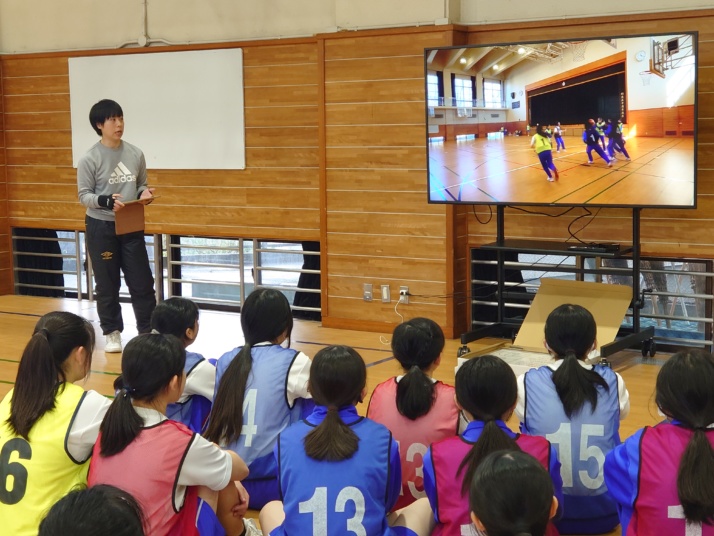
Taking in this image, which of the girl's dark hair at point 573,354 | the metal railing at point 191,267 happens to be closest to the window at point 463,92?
the metal railing at point 191,267

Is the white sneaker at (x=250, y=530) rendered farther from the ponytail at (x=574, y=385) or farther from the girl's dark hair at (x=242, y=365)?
the ponytail at (x=574, y=385)

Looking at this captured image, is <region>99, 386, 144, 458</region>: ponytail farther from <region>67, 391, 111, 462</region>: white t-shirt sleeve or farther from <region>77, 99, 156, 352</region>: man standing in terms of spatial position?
<region>77, 99, 156, 352</region>: man standing

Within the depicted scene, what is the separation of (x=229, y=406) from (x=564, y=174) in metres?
3.03

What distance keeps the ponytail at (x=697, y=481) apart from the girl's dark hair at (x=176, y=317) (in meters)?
1.80

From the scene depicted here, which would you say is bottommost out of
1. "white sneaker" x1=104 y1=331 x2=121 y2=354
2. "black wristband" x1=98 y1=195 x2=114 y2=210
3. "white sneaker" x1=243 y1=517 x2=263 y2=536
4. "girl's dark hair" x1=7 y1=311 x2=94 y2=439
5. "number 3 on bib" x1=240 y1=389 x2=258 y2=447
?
"white sneaker" x1=243 y1=517 x2=263 y2=536

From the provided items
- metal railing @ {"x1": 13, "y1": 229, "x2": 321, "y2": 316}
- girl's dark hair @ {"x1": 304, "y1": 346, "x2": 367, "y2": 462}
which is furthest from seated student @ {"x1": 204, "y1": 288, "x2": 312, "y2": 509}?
metal railing @ {"x1": 13, "y1": 229, "x2": 321, "y2": 316}

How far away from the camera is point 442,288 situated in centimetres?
614

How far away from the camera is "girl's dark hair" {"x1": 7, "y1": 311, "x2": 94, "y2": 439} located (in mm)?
2406

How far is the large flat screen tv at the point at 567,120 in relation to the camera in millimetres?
Result: 5027

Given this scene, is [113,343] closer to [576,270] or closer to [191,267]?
[191,267]

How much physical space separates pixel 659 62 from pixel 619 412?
2731 millimetres

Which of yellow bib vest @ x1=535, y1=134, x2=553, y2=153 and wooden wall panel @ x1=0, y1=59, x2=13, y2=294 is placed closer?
yellow bib vest @ x1=535, y1=134, x2=553, y2=153

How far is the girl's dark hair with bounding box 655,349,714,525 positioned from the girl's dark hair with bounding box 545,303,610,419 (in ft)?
1.91

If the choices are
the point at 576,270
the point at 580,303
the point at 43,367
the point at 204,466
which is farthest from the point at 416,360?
the point at 576,270
